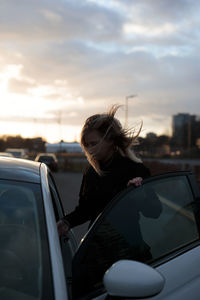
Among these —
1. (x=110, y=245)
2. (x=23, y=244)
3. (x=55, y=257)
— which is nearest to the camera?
(x=55, y=257)

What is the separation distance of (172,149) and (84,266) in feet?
298

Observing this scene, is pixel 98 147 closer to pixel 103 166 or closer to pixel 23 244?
pixel 103 166

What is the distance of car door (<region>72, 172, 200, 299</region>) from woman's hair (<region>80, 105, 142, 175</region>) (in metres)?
0.37

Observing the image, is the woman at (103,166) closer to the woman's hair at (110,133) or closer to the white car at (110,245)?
the woman's hair at (110,133)

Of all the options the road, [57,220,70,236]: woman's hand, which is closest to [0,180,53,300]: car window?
[57,220,70,236]: woman's hand

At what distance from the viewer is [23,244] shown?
1881mm

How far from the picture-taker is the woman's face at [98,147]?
8.79 ft

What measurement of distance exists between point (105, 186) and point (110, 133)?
0.36 meters

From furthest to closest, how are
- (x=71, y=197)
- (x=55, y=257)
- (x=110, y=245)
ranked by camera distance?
(x=71, y=197) < (x=110, y=245) < (x=55, y=257)

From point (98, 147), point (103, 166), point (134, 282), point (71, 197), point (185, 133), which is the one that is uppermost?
point (185, 133)

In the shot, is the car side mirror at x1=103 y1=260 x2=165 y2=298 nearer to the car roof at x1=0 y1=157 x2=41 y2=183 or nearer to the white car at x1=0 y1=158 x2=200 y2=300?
the white car at x1=0 y1=158 x2=200 y2=300

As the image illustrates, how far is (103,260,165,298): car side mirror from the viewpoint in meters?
1.55

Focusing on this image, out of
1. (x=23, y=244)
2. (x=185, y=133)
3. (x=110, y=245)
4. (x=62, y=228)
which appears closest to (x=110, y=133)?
(x=62, y=228)

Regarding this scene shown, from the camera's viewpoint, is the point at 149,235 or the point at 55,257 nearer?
the point at 55,257
